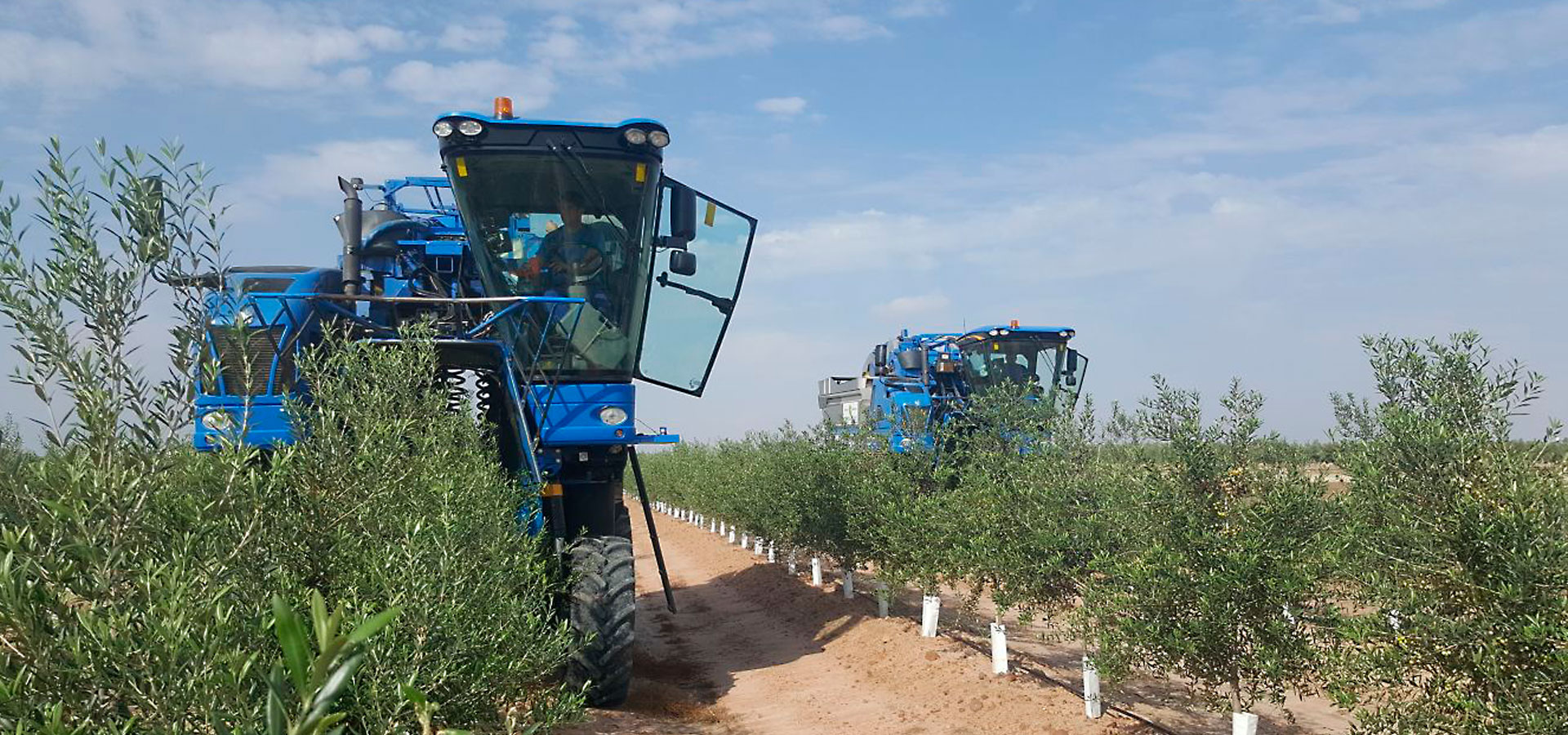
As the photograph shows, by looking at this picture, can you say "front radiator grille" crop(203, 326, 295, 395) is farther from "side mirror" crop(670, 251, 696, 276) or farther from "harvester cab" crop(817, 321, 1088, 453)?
"harvester cab" crop(817, 321, 1088, 453)

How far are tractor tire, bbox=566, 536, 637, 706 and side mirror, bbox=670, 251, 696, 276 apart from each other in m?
2.59

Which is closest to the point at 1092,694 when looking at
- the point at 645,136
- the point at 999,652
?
the point at 999,652

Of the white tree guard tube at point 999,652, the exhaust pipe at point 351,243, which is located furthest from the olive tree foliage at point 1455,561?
the exhaust pipe at point 351,243

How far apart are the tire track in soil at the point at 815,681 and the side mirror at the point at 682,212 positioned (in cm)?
418

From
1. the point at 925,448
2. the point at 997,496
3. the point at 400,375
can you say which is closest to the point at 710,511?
the point at 925,448

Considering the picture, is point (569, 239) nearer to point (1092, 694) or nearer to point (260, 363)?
point (260, 363)

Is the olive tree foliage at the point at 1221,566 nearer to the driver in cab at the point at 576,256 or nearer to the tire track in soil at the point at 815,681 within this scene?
the tire track in soil at the point at 815,681

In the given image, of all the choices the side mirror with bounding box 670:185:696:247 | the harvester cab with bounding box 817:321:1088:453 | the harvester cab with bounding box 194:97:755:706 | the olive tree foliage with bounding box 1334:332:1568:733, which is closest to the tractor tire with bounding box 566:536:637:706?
the harvester cab with bounding box 194:97:755:706

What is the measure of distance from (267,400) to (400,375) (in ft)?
5.94

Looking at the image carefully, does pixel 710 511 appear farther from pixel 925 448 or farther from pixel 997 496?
pixel 997 496

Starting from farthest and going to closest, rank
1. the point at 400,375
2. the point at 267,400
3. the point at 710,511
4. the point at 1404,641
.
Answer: the point at 710,511 < the point at 267,400 < the point at 400,375 < the point at 1404,641

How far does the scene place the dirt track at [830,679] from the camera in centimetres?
877

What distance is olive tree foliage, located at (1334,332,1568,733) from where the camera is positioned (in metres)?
4.87

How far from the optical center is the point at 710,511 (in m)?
29.0
